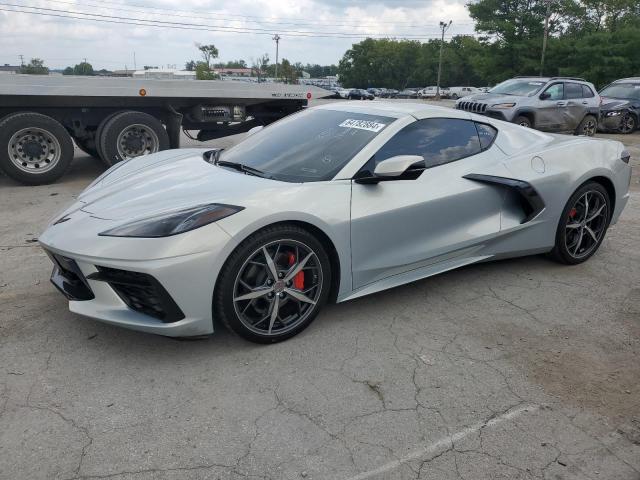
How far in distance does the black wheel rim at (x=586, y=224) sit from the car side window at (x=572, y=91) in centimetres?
952

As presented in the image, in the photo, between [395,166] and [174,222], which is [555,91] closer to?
[395,166]

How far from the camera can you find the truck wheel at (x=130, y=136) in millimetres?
7949

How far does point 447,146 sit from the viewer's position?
3869 millimetres

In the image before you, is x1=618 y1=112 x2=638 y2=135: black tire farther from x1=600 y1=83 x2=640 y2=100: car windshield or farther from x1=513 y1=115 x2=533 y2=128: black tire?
x1=513 y1=115 x2=533 y2=128: black tire

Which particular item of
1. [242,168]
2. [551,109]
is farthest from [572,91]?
[242,168]

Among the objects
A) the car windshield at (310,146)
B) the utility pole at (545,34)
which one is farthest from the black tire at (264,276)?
the utility pole at (545,34)

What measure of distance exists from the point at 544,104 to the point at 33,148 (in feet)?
34.8

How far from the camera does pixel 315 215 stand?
3.13m

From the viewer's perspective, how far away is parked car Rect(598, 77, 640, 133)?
15.3 meters

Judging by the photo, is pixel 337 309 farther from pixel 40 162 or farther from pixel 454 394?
pixel 40 162

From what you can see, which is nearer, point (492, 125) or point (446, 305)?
point (446, 305)

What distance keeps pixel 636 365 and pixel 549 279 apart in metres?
1.27

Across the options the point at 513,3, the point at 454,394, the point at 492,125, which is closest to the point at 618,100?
the point at 492,125

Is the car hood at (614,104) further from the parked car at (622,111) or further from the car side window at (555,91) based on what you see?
the car side window at (555,91)
